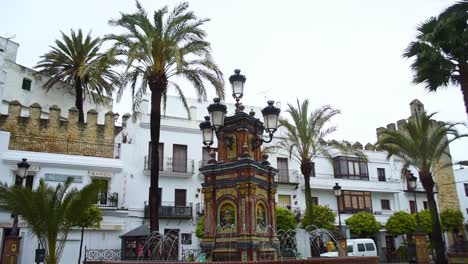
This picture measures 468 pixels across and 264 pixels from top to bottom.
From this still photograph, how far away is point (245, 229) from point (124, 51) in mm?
10761

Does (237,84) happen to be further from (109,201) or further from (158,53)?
(109,201)

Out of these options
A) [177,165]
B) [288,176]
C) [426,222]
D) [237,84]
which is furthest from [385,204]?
[237,84]

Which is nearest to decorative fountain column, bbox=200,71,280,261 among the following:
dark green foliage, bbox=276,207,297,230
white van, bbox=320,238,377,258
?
dark green foliage, bbox=276,207,297,230

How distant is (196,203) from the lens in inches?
1129

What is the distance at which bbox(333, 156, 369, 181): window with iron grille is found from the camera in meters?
36.9

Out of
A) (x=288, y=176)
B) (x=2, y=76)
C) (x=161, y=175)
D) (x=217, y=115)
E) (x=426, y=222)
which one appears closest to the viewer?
(x=217, y=115)

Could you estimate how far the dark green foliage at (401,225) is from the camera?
33688mm

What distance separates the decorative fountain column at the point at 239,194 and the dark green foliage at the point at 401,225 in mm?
26448

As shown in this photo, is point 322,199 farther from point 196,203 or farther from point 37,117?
point 37,117

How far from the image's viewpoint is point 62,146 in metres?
25.8

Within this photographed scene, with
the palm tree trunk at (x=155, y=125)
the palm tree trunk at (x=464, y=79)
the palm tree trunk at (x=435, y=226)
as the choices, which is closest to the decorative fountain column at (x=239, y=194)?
the palm tree trunk at (x=155, y=125)

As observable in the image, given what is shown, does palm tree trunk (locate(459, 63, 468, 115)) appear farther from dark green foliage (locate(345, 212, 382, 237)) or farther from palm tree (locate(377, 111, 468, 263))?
dark green foliage (locate(345, 212, 382, 237))

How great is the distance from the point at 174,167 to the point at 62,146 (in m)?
7.58

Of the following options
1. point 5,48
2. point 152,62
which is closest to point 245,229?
point 152,62
